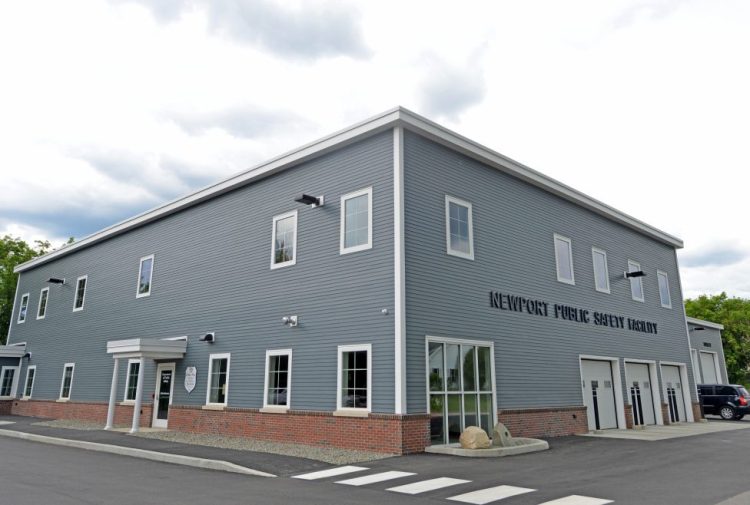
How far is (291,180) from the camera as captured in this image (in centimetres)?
1636

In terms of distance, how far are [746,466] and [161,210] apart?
19.2m

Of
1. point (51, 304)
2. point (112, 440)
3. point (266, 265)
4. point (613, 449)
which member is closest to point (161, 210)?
point (266, 265)

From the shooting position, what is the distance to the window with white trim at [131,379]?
21.1 m

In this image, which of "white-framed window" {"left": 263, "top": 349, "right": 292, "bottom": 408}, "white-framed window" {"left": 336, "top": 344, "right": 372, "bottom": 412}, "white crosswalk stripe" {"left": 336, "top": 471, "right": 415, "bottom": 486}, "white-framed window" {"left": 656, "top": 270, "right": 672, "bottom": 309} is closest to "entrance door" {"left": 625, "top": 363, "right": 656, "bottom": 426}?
"white-framed window" {"left": 656, "top": 270, "right": 672, "bottom": 309}

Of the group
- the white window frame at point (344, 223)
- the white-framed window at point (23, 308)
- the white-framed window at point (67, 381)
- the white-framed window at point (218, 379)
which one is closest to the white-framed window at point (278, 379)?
the white-framed window at point (218, 379)

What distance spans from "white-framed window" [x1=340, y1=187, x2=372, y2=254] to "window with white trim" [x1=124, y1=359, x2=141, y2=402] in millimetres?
11578

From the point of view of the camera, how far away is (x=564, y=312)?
18.2m

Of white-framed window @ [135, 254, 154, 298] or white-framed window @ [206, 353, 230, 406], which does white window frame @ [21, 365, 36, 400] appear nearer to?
white-framed window @ [135, 254, 154, 298]

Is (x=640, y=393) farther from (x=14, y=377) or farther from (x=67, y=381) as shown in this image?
(x=14, y=377)

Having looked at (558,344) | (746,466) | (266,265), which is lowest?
(746,466)

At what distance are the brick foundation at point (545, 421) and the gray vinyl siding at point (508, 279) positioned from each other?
10.8 inches

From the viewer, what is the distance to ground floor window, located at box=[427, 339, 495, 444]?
1302cm

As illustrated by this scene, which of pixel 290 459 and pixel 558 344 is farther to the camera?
pixel 558 344

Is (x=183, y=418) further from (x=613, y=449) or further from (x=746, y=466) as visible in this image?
(x=746, y=466)
